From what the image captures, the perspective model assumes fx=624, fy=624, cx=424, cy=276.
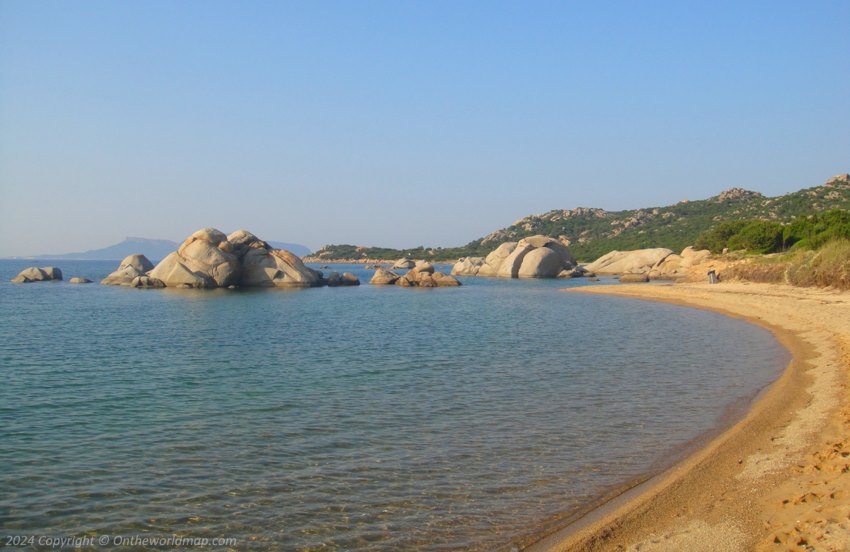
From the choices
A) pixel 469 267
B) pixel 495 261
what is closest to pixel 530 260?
pixel 495 261

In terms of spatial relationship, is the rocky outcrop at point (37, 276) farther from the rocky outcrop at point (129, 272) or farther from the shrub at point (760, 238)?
the shrub at point (760, 238)

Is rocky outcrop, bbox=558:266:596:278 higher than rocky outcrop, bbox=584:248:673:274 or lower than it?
lower

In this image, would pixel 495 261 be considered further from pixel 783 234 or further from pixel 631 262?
pixel 783 234

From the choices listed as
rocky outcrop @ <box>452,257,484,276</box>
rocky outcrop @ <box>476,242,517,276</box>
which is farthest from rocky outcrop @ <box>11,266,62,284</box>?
rocky outcrop @ <box>476,242,517,276</box>

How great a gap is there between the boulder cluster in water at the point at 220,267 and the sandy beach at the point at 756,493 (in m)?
46.5

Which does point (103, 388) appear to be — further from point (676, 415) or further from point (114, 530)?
point (676, 415)

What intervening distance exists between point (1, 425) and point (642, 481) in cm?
1135

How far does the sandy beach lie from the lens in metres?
6.71

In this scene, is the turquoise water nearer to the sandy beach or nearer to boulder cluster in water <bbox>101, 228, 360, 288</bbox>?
the sandy beach

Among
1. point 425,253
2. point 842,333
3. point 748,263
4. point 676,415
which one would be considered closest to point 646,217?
point 425,253

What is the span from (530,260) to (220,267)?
43.2 metres

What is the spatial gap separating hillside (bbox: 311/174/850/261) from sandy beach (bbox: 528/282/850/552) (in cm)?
9559

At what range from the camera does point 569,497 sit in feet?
27.6

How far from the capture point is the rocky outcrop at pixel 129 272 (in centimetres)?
5903
